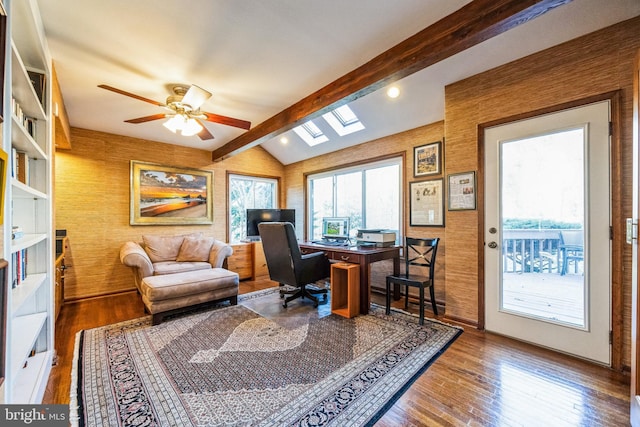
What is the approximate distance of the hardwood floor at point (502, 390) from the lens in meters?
1.51

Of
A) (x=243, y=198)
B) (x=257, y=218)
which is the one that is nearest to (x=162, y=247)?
(x=257, y=218)

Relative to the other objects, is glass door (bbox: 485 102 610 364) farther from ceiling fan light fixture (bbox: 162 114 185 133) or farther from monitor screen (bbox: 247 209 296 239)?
monitor screen (bbox: 247 209 296 239)

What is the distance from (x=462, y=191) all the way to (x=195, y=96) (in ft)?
Result: 9.19

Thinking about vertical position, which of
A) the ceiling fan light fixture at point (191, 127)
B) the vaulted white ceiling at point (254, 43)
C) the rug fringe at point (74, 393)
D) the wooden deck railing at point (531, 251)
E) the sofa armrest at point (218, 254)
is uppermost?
the vaulted white ceiling at point (254, 43)

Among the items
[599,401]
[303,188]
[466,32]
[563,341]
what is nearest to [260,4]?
[466,32]

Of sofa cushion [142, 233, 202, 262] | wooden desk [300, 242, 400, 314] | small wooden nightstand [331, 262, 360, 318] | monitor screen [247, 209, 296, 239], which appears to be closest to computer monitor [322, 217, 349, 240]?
wooden desk [300, 242, 400, 314]

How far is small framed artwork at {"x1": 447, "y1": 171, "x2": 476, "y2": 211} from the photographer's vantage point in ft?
8.94

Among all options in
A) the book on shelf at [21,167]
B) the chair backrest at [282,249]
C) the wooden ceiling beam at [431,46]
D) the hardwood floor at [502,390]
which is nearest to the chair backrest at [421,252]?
the hardwood floor at [502,390]

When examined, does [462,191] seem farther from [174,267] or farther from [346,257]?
[174,267]

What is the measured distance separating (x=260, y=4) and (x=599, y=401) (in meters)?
3.36

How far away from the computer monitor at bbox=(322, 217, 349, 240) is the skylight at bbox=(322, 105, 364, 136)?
4.70ft

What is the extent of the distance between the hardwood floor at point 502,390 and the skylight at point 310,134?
11.9 ft

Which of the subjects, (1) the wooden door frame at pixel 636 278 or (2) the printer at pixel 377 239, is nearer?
(1) the wooden door frame at pixel 636 278

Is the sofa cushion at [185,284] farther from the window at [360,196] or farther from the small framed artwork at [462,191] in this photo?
the small framed artwork at [462,191]
